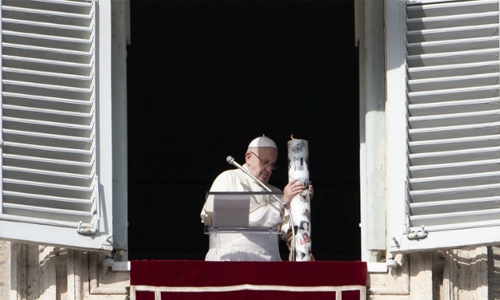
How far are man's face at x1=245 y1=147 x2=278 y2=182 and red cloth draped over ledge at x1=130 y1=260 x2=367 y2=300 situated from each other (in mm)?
1010

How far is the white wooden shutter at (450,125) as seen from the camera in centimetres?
1109

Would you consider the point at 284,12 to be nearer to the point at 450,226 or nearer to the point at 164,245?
the point at 164,245

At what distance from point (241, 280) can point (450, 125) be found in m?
1.15

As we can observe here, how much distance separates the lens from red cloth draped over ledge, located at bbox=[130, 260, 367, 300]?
36.1 ft

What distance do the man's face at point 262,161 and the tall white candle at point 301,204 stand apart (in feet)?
1.52

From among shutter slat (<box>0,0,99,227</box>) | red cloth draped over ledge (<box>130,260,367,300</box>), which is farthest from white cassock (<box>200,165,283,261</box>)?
shutter slat (<box>0,0,99,227</box>)

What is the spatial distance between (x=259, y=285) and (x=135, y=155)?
17.2 ft

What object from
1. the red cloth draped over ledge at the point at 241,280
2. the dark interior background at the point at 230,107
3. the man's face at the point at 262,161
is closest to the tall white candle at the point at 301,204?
the red cloth draped over ledge at the point at 241,280

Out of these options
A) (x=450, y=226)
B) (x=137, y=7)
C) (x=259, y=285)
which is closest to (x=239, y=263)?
(x=259, y=285)

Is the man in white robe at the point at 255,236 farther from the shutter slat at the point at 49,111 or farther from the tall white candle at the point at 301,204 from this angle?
the shutter slat at the point at 49,111

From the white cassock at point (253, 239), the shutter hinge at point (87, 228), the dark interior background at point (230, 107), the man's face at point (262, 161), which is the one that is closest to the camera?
the shutter hinge at point (87, 228)

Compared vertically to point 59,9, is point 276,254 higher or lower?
lower

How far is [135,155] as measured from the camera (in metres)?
16.2

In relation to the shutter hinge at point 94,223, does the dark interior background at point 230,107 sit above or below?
above
